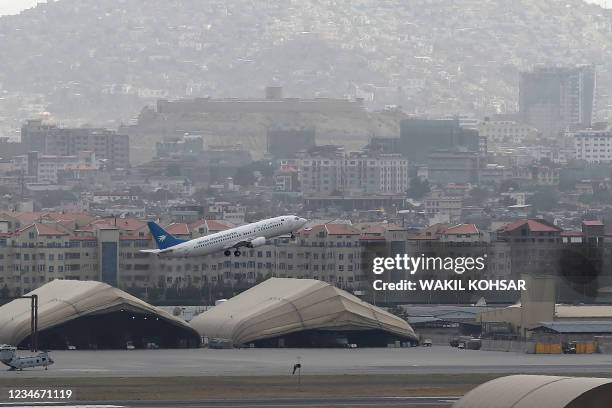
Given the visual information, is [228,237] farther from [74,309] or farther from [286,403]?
[286,403]

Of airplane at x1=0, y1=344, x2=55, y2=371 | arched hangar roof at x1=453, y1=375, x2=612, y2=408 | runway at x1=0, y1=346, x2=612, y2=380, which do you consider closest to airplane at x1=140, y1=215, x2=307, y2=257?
runway at x1=0, y1=346, x2=612, y2=380

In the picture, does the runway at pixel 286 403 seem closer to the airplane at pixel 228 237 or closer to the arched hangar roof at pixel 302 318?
the arched hangar roof at pixel 302 318

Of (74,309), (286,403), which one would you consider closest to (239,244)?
(74,309)

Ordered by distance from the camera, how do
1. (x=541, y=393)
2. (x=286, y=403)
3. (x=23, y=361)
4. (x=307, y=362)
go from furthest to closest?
(x=307, y=362) → (x=23, y=361) → (x=286, y=403) → (x=541, y=393)

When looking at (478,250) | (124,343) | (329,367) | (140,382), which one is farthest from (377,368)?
(478,250)

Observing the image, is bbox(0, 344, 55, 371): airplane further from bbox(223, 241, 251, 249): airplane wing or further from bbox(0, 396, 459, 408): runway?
bbox(223, 241, 251, 249): airplane wing

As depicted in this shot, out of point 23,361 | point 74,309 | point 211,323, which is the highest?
point 74,309
